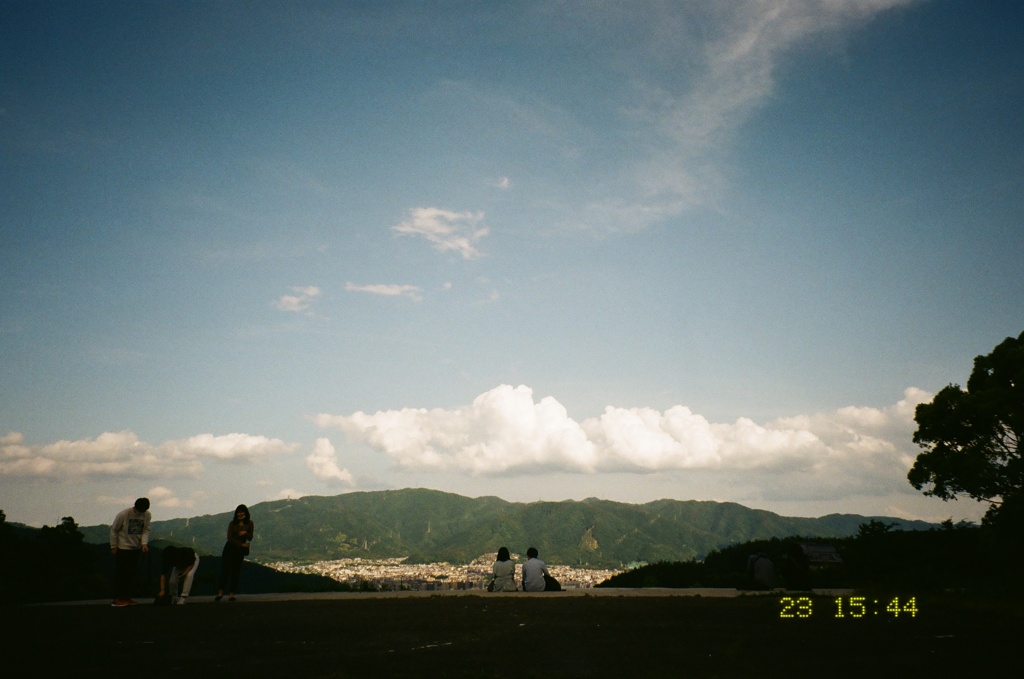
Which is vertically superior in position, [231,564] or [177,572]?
[231,564]

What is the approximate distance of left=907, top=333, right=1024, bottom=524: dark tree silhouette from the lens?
88.1ft

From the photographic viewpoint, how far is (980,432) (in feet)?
92.9

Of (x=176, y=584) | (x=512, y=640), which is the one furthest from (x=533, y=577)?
(x=512, y=640)

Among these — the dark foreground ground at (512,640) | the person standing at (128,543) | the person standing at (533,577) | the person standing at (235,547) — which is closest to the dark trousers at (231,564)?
the person standing at (235,547)

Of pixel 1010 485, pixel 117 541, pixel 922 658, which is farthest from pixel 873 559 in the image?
pixel 117 541

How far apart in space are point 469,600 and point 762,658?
882 cm

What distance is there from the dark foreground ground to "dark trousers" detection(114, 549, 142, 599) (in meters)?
0.63

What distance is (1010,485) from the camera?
87.2 ft

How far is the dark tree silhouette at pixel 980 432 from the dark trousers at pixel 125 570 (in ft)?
92.0

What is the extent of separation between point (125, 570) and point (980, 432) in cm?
3192

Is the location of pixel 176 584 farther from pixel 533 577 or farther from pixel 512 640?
pixel 512 640
